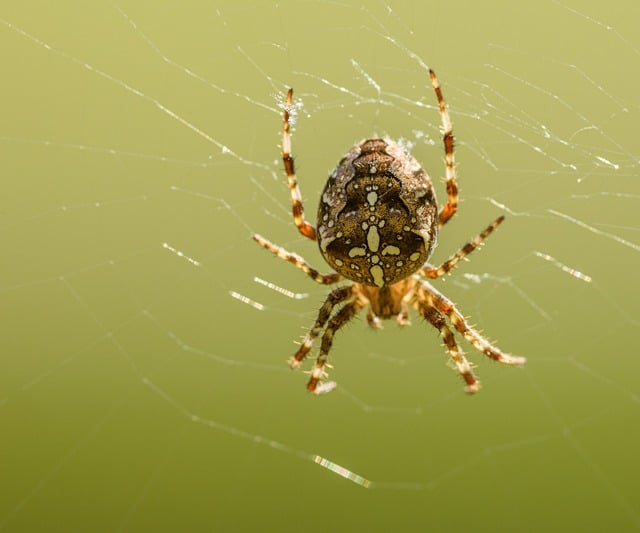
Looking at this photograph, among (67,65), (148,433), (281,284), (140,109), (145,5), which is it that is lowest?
(148,433)

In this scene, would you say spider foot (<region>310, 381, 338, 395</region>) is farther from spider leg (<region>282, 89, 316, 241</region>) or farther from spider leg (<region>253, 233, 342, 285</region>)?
spider leg (<region>282, 89, 316, 241</region>)

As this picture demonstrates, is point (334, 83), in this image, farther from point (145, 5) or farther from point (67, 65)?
point (67, 65)

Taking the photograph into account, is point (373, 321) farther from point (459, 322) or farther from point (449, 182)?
point (449, 182)

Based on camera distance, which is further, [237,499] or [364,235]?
[237,499]

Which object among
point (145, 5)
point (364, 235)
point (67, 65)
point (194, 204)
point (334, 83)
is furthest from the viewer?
point (194, 204)

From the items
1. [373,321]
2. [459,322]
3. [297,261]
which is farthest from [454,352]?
[297,261]

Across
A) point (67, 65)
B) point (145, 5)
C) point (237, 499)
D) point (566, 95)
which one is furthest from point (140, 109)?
point (566, 95)
